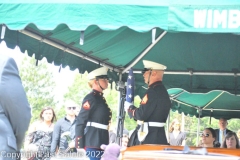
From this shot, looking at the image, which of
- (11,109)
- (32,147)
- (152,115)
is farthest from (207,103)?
(11,109)

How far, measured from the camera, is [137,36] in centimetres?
662

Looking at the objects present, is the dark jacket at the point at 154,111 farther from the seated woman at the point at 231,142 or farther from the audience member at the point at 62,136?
Answer: the seated woman at the point at 231,142

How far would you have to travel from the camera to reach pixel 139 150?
411cm

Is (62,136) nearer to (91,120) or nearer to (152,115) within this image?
(91,120)

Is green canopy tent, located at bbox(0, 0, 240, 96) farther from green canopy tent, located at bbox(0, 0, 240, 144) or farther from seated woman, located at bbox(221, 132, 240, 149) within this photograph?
seated woman, located at bbox(221, 132, 240, 149)

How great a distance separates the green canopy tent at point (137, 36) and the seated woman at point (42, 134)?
2.77 ft

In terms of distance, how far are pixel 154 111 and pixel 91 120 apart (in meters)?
1.01

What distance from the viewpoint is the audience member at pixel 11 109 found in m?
2.89

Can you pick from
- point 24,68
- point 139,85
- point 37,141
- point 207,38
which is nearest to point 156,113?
point 207,38

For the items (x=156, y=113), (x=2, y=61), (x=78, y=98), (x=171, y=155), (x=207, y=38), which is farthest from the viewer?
(x=78, y=98)

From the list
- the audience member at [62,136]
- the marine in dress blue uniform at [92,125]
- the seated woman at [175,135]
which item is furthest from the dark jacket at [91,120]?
the seated woman at [175,135]

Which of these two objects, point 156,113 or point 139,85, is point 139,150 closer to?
point 156,113

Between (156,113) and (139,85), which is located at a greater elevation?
(139,85)

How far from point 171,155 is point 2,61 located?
5.09 feet
